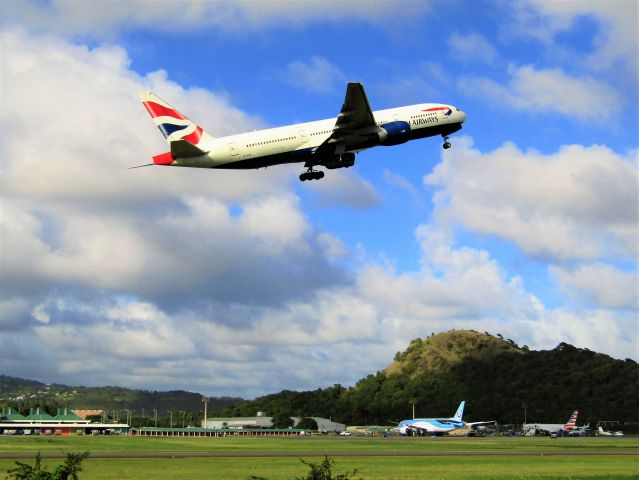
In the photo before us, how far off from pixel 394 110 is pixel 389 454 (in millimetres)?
33650

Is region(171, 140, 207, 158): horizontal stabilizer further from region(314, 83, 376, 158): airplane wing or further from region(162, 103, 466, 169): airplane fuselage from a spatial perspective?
region(314, 83, 376, 158): airplane wing

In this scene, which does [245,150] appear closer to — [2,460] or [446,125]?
[446,125]

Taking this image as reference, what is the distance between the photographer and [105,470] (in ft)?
196

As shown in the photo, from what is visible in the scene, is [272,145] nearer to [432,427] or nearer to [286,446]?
[286,446]

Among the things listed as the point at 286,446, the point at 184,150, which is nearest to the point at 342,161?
the point at 184,150

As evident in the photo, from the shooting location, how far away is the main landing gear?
7350cm

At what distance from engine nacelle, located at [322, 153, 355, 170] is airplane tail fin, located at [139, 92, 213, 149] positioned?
10.8 m

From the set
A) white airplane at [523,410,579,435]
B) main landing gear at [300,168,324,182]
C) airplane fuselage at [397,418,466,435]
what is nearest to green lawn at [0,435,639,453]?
main landing gear at [300,168,324,182]

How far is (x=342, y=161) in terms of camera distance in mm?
71562

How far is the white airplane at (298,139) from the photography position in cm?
6788

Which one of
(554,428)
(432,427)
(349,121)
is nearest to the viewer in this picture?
(349,121)

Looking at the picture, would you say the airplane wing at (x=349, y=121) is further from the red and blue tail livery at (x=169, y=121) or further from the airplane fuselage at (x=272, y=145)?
the red and blue tail livery at (x=169, y=121)

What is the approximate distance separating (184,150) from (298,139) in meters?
9.84

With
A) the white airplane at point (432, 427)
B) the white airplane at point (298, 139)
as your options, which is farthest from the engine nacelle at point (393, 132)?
the white airplane at point (432, 427)
